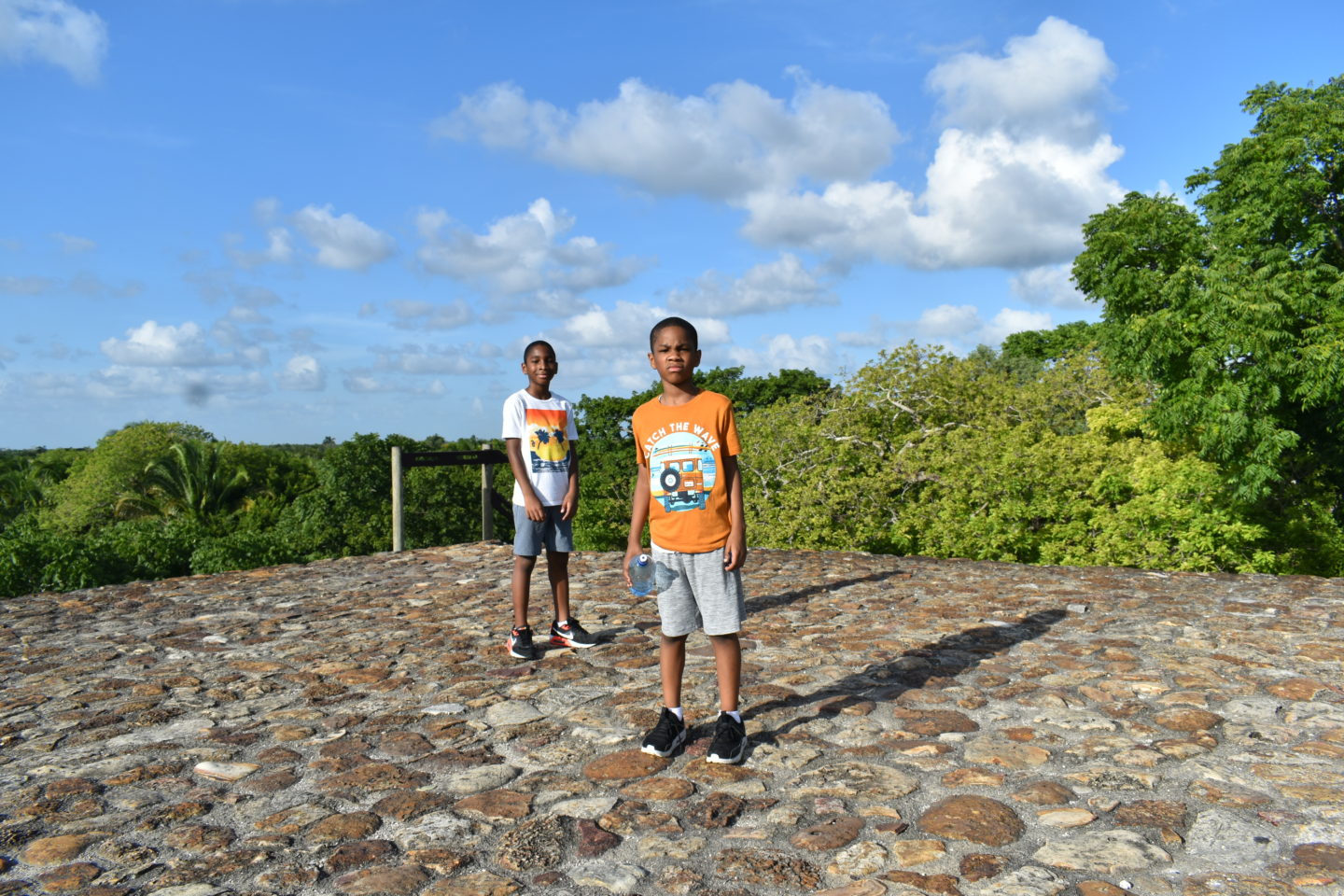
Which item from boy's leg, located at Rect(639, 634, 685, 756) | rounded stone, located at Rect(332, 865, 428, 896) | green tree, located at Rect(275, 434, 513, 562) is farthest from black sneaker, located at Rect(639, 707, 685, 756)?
green tree, located at Rect(275, 434, 513, 562)

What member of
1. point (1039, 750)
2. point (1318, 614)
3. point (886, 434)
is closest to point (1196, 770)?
point (1039, 750)

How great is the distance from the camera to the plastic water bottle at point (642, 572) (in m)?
3.86

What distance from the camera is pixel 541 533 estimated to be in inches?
224

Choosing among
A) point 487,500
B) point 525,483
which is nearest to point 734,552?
point 525,483

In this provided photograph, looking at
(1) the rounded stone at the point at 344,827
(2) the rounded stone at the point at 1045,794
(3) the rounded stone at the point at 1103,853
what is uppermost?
(1) the rounded stone at the point at 344,827

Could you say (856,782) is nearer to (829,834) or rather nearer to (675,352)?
(829,834)

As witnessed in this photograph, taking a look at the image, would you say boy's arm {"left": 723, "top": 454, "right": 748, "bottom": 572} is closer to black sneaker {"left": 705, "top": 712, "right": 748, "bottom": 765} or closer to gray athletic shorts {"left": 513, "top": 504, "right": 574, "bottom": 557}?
black sneaker {"left": 705, "top": 712, "right": 748, "bottom": 765}

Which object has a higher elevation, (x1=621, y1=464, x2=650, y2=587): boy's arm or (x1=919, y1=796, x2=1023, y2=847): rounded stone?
(x1=621, y1=464, x2=650, y2=587): boy's arm

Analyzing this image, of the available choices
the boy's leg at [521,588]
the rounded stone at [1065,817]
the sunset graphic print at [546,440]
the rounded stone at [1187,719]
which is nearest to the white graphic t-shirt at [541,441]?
the sunset graphic print at [546,440]

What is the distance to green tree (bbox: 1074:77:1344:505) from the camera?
11.0 meters

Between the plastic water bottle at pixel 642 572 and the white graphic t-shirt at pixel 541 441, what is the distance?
1.84 m

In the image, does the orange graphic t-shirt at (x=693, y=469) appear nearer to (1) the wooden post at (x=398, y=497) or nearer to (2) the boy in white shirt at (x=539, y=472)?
(2) the boy in white shirt at (x=539, y=472)

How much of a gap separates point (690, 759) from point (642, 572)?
0.81m

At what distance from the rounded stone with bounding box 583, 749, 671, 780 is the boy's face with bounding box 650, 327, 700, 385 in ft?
5.21
